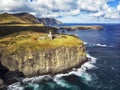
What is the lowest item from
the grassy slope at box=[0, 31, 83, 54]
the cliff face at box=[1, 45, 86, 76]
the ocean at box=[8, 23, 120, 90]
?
the ocean at box=[8, 23, 120, 90]

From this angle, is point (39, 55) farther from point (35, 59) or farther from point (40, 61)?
point (40, 61)

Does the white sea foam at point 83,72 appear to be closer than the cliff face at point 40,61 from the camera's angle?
Yes

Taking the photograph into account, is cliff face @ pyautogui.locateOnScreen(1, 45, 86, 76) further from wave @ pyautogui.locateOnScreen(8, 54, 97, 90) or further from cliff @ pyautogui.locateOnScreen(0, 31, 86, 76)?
wave @ pyautogui.locateOnScreen(8, 54, 97, 90)

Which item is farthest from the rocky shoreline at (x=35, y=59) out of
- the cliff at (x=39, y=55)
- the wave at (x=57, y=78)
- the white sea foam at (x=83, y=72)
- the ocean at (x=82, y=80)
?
the ocean at (x=82, y=80)

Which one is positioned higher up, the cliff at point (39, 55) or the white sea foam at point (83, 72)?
the cliff at point (39, 55)

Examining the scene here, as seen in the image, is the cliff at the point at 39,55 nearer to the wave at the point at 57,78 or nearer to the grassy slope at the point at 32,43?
the grassy slope at the point at 32,43

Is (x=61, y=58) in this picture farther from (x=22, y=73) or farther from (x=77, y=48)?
(x=22, y=73)

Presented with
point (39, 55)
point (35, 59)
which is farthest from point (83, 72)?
point (35, 59)

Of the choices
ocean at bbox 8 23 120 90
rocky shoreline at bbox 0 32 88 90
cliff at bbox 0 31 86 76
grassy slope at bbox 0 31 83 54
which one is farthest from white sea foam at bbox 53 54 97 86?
grassy slope at bbox 0 31 83 54
